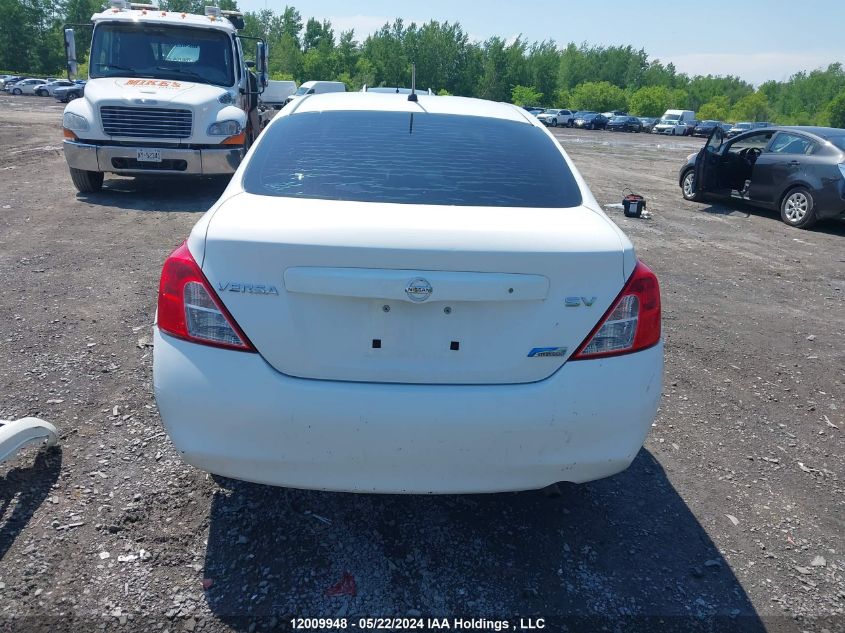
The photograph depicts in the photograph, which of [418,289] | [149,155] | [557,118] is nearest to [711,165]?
[149,155]

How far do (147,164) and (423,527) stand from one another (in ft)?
27.4

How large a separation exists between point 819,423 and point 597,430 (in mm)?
2474

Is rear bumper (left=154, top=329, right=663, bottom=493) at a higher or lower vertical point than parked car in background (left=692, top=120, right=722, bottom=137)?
higher

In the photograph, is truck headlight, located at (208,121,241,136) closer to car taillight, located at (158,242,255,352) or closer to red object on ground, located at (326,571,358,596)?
car taillight, located at (158,242,255,352)

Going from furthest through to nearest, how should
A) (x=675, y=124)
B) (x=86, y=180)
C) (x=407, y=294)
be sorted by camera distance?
(x=675, y=124) < (x=86, y=180) < (x=407, y=294)

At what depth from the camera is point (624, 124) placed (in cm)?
6412

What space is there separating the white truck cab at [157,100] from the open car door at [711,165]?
847 centimetres

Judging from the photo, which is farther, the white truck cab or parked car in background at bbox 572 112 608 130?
parked car in background at bbox 572 112 608 130

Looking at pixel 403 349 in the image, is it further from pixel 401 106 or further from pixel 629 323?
pixel 401 106

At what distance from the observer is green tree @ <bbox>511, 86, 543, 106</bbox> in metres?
98.6

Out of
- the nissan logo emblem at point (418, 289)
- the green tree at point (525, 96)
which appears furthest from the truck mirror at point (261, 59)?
the green tree at point (525, 96)

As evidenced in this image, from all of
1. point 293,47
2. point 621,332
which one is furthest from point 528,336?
point 293,47

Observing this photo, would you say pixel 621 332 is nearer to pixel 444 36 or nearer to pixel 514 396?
pixel 514 396

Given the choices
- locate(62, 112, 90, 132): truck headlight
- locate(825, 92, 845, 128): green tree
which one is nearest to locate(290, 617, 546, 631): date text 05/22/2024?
locate(62, 112, 90, 132): truck headlight
